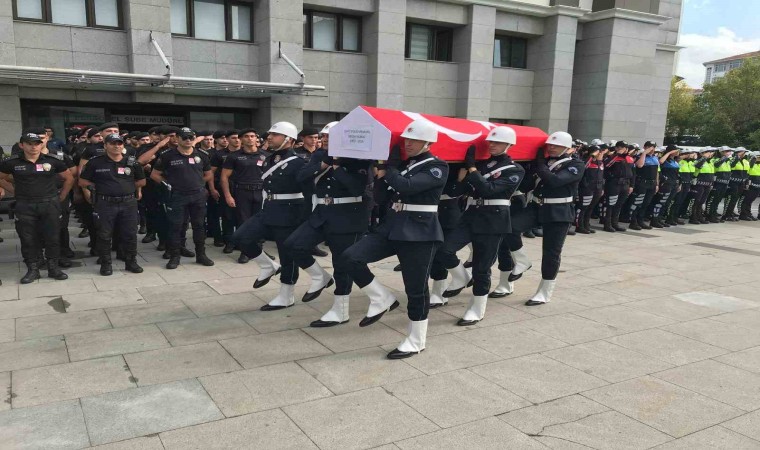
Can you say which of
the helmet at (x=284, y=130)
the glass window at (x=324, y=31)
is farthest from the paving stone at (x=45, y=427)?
the glass window at (x=324, y=31)

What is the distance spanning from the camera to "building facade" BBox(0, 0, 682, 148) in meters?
13.6

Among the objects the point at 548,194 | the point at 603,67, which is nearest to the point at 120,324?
the point at 548,194

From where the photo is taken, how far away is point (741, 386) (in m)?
4.38

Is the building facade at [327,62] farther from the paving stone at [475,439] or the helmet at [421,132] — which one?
the paving stone at [475,439]

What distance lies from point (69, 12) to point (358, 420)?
45.8 ft

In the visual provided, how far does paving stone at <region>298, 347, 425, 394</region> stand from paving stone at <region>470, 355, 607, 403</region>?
64 cm

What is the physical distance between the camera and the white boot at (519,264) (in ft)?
23.5

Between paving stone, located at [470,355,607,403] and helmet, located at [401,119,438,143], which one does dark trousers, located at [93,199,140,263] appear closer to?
helmet, located at [401,119,438,143]

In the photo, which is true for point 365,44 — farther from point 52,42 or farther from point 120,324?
point 120,324

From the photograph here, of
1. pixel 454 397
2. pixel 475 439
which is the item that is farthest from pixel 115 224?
pixel 475 439

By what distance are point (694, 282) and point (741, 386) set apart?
3905mm

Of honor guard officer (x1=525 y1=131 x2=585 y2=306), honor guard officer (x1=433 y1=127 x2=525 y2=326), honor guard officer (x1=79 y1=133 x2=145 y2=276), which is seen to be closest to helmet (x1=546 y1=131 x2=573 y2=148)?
honor guard officer (x1=525 y1=131 x2=585 y2=306)

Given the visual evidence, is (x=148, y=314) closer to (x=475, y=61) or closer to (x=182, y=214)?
(x=182, y=214)

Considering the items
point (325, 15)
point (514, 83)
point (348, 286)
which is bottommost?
point (348, 286)
